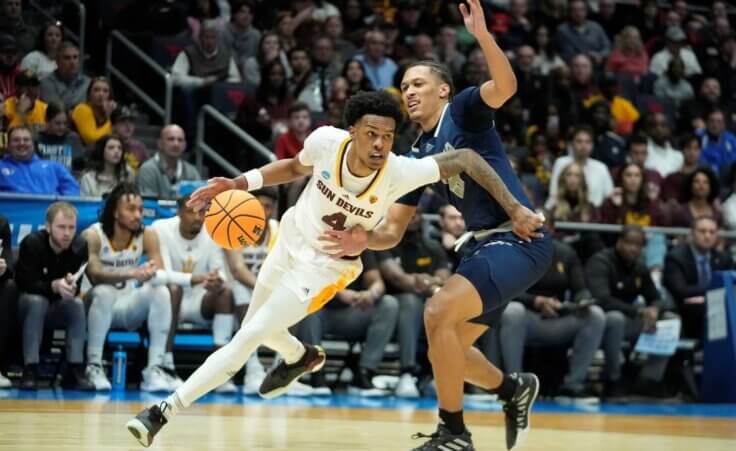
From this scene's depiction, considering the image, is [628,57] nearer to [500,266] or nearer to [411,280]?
[411,280]

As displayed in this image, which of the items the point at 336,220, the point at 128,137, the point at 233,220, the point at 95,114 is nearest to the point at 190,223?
the point at 128,137

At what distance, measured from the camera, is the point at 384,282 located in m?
11.8

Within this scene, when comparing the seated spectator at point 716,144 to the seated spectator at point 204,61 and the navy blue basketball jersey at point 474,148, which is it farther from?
the navy blue basketball jersey at point 474,148

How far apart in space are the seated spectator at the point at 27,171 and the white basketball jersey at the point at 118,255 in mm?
703

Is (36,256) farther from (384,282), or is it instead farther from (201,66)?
(201,66)

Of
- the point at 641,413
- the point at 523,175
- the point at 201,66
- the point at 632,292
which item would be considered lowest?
the point at 641,413

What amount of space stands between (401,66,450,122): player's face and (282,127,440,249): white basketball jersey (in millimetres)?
385

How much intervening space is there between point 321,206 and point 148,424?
152cm

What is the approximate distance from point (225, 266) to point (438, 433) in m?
5.52

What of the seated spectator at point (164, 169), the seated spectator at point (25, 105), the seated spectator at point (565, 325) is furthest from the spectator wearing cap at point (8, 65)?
the seated spectator at point (565, 325)

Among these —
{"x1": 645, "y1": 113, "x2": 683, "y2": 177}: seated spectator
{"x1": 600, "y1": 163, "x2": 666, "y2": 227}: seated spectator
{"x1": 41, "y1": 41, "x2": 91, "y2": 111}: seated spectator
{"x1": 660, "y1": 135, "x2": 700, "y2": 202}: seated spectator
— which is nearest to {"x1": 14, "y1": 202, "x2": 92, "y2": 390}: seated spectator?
{"x1": 41, "y1": 41, "x2": 91, "y2": 111}: seated spectator

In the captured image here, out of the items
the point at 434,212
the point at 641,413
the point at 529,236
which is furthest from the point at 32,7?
the point at 529,236

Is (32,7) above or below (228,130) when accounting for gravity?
above

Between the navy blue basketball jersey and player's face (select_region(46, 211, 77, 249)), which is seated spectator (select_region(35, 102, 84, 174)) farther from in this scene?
the navy blue basketball jersey
